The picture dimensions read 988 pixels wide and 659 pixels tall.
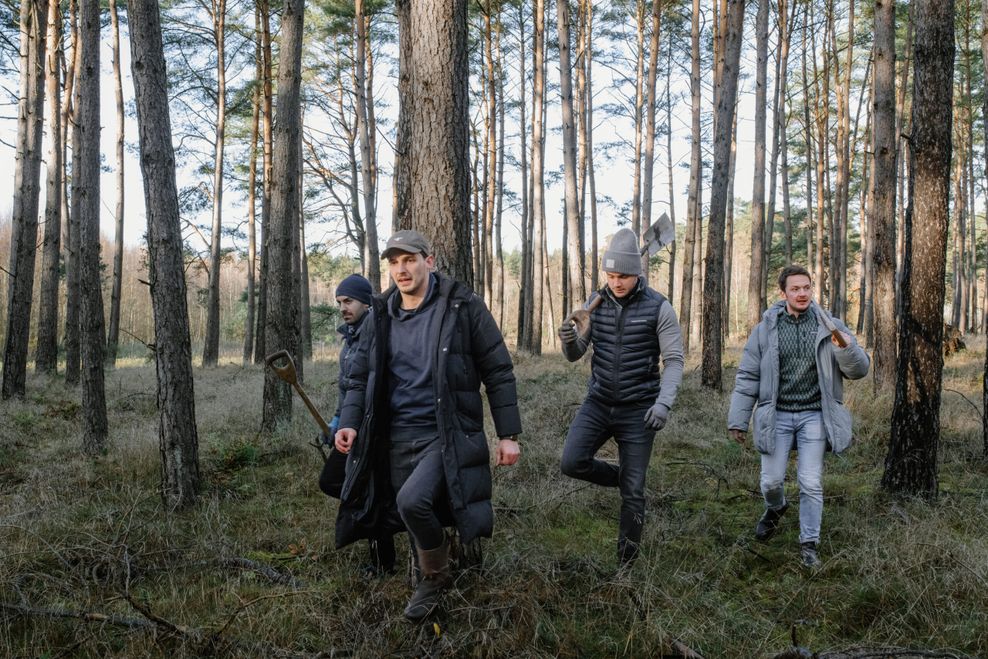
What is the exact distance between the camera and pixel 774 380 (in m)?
4.68

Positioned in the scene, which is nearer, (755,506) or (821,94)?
(755,506)

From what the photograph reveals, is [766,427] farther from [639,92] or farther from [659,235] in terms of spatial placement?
[639,92]

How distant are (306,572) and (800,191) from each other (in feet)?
120

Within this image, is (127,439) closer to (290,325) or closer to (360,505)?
(290,325)

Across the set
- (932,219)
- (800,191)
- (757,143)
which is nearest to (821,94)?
(800,191)

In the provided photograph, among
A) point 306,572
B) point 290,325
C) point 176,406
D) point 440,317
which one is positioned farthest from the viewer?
point 290,325

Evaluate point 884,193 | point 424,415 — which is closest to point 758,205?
point 884,193

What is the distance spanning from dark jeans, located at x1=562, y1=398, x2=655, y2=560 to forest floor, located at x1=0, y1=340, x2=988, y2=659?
0.93 feet

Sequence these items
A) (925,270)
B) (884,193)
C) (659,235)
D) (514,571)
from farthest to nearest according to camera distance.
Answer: (884,193)
(659,235)
(925,270)
(514,571)

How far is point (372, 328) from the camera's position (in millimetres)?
3695

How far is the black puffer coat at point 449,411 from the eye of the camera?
3.50 metres

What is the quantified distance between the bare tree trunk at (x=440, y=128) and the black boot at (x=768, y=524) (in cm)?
266

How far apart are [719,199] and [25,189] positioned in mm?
12085

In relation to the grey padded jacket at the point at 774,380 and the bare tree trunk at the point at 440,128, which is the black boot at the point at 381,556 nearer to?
the bare tree trunk at the point at 440,128
